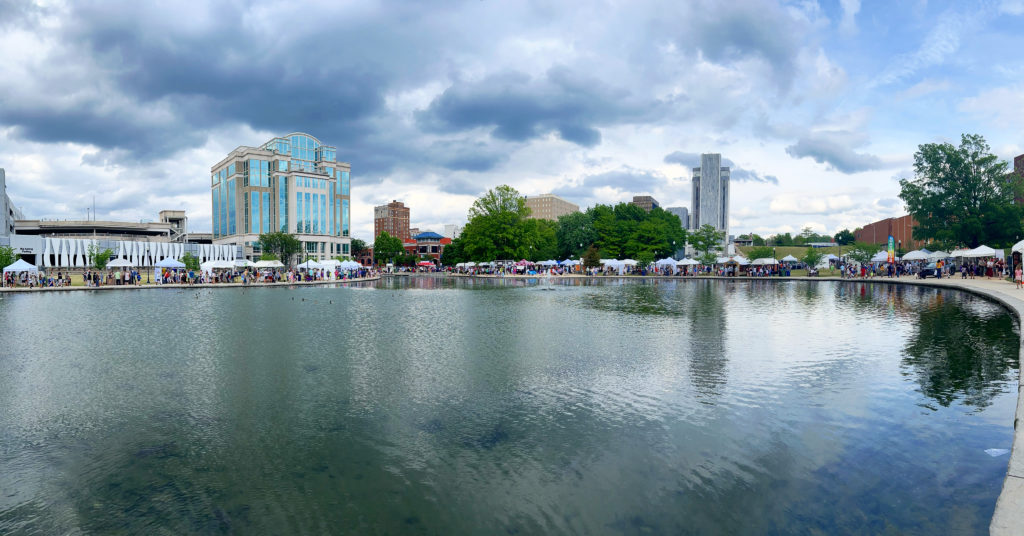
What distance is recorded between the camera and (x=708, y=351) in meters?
14.5

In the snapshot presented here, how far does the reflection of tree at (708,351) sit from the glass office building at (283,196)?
102198 mm

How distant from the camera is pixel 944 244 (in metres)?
51.3

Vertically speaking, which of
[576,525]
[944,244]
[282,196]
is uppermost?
[282,196]

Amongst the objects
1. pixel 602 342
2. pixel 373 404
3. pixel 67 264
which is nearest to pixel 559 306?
pixel 602 342

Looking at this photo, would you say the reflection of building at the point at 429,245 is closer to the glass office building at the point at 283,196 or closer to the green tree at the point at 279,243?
the glass office building at the point at 283,196

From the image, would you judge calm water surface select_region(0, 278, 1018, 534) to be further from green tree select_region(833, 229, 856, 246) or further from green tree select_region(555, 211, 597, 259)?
green tree select_region(833, 229, 856, 246)

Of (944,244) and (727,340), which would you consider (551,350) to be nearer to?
(727,340)

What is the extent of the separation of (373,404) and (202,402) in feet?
10.6

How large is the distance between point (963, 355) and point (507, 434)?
1271 centimetres

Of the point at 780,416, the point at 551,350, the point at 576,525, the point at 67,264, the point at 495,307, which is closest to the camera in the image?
the point at 576,525

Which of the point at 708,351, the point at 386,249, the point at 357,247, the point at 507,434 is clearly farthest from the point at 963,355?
the point at 357,247

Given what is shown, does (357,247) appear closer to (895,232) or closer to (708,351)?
(895,232)

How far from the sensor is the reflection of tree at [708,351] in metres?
11.0

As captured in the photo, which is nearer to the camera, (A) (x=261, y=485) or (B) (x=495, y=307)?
(A) (x=261, y=485)
